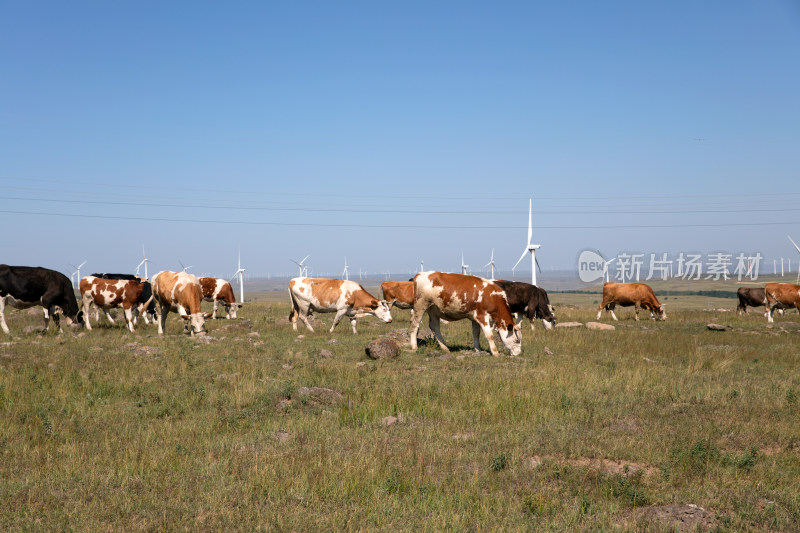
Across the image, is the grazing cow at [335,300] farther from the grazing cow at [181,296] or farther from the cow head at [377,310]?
the grazing cow at [181,296]

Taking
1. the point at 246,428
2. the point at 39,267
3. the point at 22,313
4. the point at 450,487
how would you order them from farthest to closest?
the point at 22,313
the point at 39,267
the point at 246,428
the point at 450,487

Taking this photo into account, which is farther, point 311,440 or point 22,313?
point 22,313

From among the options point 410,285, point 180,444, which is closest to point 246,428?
point 180,444

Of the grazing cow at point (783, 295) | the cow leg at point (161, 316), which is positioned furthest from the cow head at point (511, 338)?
the grazing cow at point (783, 295)

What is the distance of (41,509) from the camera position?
6082 millimetres

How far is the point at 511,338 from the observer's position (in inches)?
658

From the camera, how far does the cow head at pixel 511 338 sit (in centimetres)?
1656

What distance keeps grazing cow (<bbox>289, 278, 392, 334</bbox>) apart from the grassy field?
8290mm

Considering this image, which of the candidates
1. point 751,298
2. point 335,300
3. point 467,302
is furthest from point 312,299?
point 751,298

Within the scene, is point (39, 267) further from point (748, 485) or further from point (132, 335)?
point (748, 485)

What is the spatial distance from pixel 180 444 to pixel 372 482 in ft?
10.0

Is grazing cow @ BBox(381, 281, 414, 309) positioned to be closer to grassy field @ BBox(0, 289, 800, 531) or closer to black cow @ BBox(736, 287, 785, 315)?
grassy field @ BBox(0, 289, 800, 531)

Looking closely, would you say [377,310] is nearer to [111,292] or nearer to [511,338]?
[511,338]

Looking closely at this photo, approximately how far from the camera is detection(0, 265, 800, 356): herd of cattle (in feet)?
56.1
